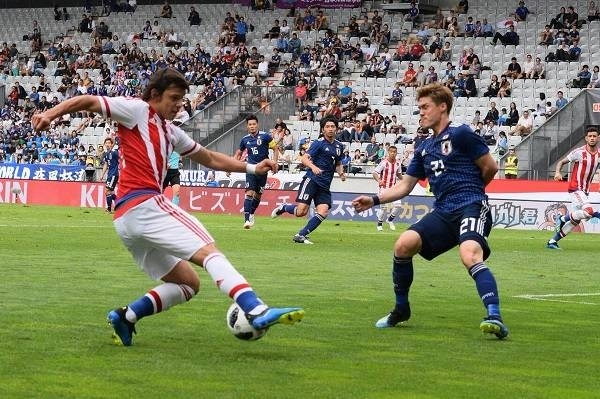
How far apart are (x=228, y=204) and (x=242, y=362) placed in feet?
102

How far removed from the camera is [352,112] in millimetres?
45750

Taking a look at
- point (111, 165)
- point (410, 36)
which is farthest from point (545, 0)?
point (111, 165)

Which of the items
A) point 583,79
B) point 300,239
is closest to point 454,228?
point 300,239

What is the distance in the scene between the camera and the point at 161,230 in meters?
8.73

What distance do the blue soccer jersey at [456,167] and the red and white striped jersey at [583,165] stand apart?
1453cm

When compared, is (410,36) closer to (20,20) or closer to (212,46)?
(212,46)

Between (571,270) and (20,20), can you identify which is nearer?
(571,270)

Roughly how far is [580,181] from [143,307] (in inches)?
695

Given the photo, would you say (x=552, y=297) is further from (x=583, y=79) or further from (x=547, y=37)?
(x=547, y=37)

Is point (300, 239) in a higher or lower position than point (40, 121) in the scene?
lower

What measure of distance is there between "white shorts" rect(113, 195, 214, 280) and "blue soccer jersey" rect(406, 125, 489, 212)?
265cm

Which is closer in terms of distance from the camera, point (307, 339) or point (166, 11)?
point (307, 339)

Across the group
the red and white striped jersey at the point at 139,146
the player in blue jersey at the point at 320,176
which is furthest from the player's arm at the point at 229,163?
the player in blue jersey at the point at 320,176

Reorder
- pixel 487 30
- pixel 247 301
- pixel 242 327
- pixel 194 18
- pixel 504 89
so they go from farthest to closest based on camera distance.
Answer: pixel 194 18 < pixel 487 30 < pixel 504 89 < pixel 242 327 < pixel 247 301
